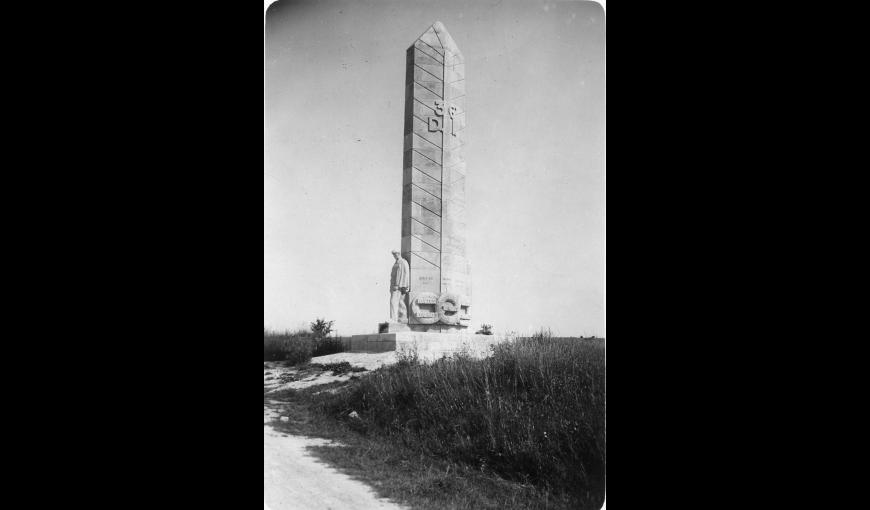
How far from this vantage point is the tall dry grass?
511 centimetres

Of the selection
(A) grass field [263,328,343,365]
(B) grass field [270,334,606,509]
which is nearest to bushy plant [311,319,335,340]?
→ (A) grass field [263,328,343,365]

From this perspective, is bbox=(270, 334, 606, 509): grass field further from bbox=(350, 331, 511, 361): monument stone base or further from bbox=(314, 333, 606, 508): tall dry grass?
bbox=(350, 331, 511, 361): monument stone base

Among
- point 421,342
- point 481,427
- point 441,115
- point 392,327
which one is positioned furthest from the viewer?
point 441,115

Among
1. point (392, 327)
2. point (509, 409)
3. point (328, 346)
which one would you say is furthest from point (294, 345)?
point (392, 327)

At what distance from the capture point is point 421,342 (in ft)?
25.6

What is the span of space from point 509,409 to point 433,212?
4232 mm

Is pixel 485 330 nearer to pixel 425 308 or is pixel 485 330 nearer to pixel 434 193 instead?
pixel 425 308

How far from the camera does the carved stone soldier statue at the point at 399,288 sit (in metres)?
8.35

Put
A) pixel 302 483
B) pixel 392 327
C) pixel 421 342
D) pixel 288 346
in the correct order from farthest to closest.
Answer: pixel 392 327 → pixel 421 342 → pixel 288 346 → pixel 302 483

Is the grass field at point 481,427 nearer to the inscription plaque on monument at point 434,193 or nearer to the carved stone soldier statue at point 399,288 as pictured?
the carved stone soldier statue at point 399,288

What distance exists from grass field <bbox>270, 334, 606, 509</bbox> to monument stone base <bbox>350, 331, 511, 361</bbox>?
36.8 inches

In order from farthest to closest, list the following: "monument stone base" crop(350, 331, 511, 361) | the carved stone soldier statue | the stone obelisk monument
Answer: the carved stone soldier statue < the stone obelisk monument < "monument stone base" crop(350, 331, 511, 361)
